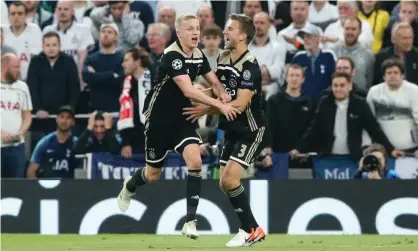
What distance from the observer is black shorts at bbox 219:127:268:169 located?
12070 millimetres

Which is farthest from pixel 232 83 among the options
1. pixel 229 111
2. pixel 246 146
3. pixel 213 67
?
pixel 213 67

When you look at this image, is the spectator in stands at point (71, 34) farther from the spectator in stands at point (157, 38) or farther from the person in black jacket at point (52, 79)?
the spectator in stands at point (157, 38)

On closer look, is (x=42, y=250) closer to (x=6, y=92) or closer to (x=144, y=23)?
(x=6, y=92)

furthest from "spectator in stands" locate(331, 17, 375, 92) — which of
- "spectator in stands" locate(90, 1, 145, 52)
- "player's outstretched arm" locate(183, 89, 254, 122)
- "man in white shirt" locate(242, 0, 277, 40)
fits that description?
"player's outstretched arm" locate(183, 89, 254, 122)

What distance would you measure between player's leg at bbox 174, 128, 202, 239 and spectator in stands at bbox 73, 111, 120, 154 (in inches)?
189

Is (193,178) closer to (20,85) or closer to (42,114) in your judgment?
(20,85)

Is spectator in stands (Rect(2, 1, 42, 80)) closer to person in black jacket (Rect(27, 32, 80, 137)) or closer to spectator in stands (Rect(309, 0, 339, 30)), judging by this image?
person in black jacket (Rect(27, 32, 80, 137))

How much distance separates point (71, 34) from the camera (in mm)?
18469

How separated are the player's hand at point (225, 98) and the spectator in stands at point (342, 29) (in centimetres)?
581

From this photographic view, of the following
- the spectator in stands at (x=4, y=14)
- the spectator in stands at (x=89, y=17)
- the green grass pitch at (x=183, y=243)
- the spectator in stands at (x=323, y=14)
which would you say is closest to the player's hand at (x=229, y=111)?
the green grass pitch at (x=183, y=243)

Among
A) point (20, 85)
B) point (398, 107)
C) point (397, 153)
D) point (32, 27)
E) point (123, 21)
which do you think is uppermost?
point (123, 21)

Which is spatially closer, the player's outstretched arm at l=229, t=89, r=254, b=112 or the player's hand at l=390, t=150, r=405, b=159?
the player's outstretched arm at l=229, t=89, r=254, b=112

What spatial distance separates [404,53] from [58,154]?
219 inches

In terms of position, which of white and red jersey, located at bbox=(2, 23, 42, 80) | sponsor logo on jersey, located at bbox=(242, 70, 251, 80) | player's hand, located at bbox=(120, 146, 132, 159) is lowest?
player's hand, located at bbox=(120, 146, 132, 159)
